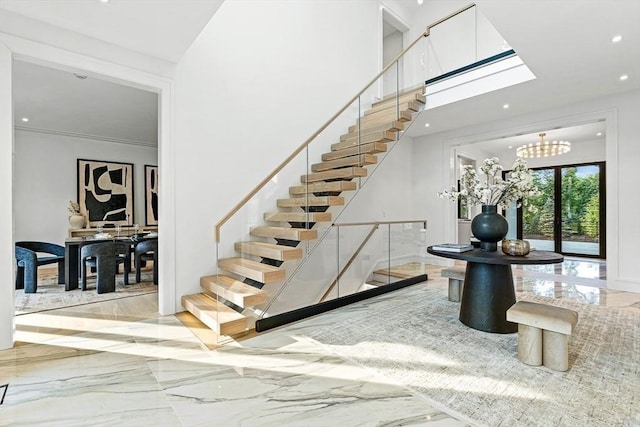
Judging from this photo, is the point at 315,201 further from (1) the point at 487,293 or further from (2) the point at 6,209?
(2) the point at 6,209

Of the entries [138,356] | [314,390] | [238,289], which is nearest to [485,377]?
[314,390]

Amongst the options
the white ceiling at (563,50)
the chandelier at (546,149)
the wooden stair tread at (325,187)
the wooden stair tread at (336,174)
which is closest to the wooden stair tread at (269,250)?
the wooden stair tread at (325,187)

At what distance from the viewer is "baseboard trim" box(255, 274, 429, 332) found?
10.9 ft

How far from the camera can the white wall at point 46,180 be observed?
654cm

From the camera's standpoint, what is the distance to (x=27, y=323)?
3.38m

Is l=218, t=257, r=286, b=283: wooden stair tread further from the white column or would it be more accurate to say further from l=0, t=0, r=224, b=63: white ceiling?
l=0, t=0, r=224, b=63: white ceiling

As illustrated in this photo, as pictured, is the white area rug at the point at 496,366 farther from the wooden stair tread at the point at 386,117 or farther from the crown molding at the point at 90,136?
the crown molding at the point at 90,136

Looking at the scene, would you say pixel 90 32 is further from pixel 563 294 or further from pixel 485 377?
pixel 563 294

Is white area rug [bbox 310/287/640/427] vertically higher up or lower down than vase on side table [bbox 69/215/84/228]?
lower down

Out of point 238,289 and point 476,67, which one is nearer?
point 238,289

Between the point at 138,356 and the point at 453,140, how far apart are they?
6871 mm

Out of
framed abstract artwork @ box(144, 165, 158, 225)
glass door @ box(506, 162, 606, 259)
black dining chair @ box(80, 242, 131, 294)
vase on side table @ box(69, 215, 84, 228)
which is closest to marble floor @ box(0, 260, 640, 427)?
black dining chair @ box(80, 242, 131, 294)

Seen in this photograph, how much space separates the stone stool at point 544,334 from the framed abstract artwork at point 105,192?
8.15 m

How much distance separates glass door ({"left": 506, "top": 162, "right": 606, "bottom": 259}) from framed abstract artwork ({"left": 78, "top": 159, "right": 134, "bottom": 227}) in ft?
33.8
